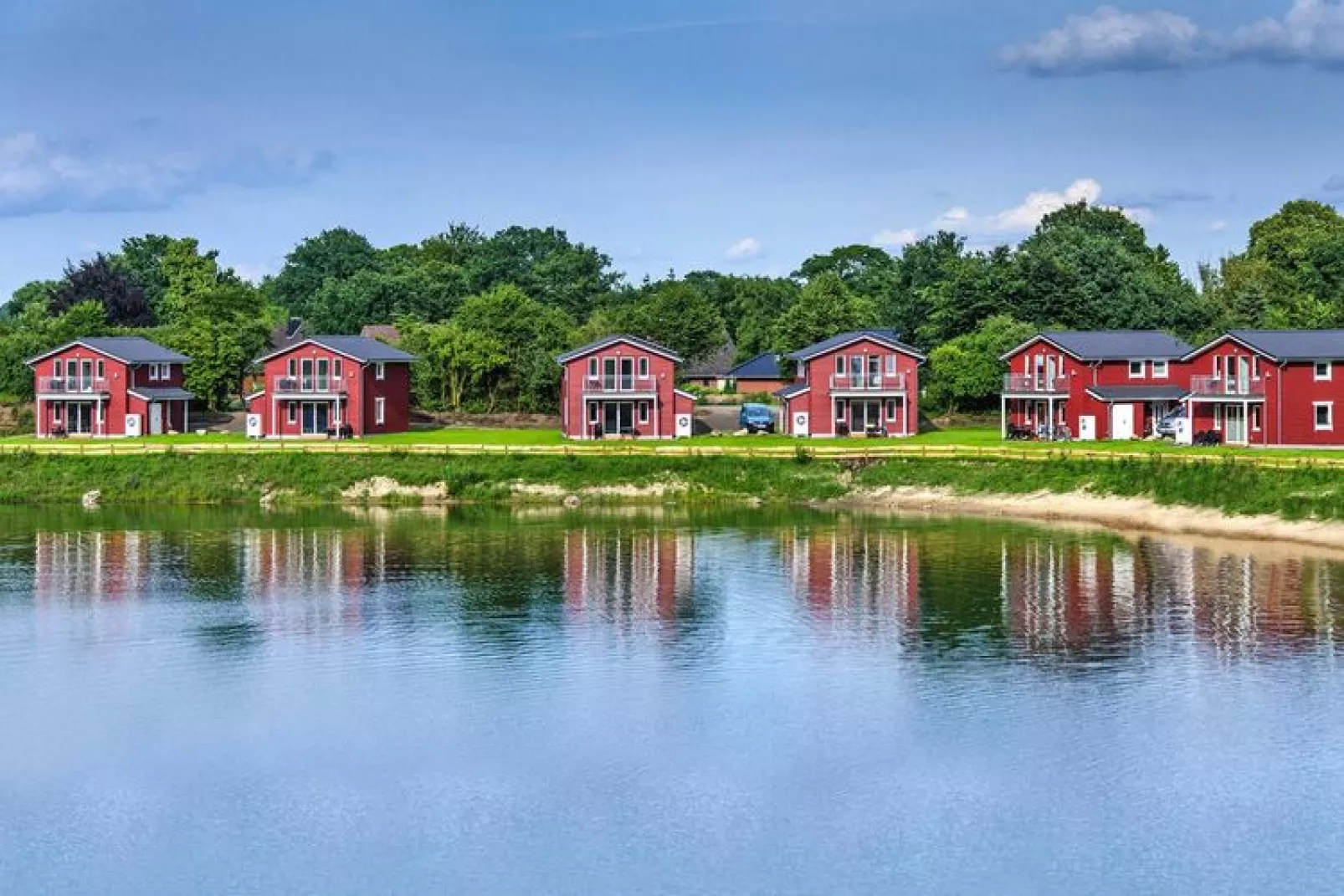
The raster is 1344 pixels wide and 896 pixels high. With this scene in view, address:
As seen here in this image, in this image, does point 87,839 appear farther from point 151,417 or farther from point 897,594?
point 151,417

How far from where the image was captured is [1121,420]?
91.7 metres

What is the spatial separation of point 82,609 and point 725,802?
27.2 meters

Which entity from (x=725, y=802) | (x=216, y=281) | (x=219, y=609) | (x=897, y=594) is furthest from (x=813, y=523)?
(x=216, y=281)

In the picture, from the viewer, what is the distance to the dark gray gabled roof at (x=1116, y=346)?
9231 cm

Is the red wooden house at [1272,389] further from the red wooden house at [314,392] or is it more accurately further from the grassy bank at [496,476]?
the red wooden house at [314,392]

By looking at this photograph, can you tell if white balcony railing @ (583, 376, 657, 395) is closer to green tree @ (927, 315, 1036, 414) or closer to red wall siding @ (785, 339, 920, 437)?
red wall siding @ (785, 339, 920, 437)

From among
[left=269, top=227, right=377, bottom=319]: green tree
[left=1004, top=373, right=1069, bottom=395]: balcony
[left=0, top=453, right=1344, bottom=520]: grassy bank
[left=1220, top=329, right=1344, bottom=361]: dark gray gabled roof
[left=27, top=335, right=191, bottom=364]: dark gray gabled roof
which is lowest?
[left=0, top=453, right=1344, bottom=520]: grassy bank

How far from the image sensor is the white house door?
9150 centimetres

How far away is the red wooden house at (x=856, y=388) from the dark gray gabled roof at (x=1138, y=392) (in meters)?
9.13

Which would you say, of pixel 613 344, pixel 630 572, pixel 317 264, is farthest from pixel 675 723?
pixel 317 264

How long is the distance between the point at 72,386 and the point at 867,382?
41049mm

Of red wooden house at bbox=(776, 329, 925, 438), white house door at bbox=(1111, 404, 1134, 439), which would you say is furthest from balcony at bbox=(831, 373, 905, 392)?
white house door at bbox=(1111, 404, 1134, 439)

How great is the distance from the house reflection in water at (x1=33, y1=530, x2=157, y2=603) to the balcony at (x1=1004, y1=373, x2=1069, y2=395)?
43494mm

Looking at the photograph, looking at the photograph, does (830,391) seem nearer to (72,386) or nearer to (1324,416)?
(1324,416)
